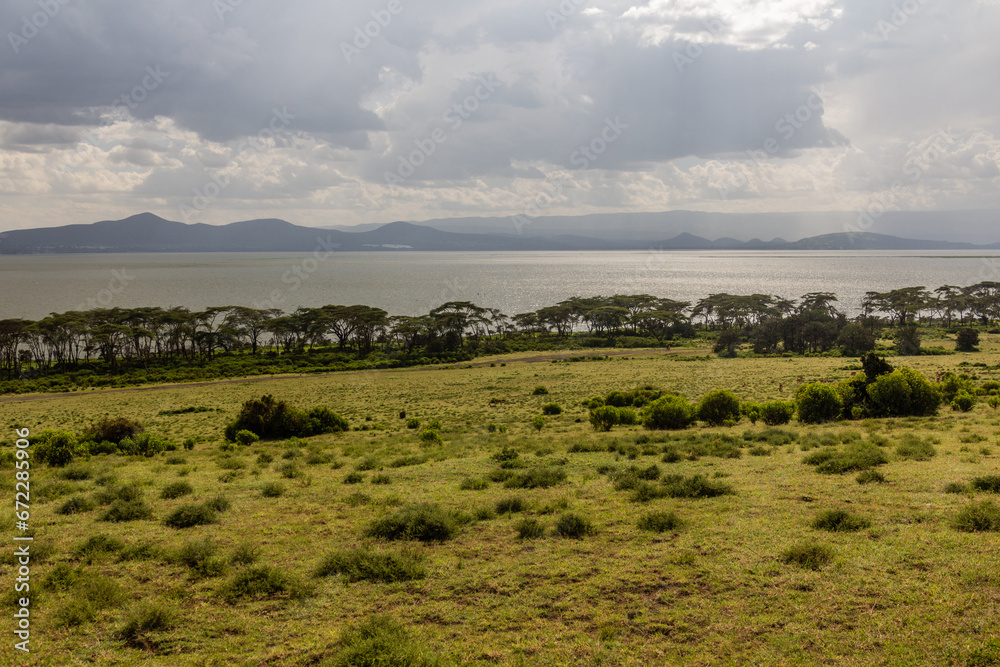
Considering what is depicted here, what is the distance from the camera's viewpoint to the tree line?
6669 cm

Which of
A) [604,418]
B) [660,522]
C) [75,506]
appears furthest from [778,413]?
[75,506]

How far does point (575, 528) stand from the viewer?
10.1 meters

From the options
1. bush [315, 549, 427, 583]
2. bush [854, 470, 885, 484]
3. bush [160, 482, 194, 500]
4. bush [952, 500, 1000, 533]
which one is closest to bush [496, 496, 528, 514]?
bush [315, 549, 427, 583]

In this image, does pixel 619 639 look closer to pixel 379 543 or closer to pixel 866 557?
pixel 866 557

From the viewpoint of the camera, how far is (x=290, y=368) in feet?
216

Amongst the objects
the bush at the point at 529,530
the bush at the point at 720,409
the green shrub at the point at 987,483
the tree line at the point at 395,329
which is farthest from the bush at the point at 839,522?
the tree line at the point at 395,329

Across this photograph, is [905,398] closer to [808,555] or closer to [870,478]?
[870,478]

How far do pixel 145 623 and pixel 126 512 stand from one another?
5640 mm

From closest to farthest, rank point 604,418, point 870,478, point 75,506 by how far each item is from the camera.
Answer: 1. point 870,478
2. point 75,506
3. point 604,418

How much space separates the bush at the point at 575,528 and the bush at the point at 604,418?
46.5 feet

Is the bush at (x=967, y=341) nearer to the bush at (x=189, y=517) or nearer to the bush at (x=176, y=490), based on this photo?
the bush at (x=176, y=490)

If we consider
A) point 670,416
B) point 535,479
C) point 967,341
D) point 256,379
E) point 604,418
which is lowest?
point 256,379

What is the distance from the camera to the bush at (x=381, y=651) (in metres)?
6.13

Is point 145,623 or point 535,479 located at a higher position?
point 145,623
